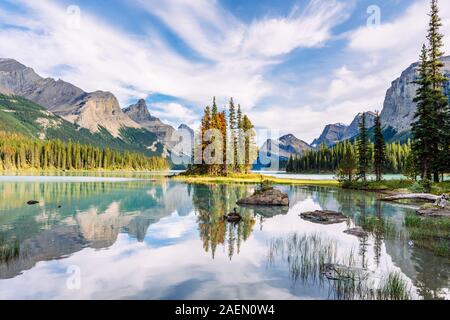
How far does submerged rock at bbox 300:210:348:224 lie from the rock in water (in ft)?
26.9

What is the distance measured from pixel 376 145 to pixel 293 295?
62199 millimetres

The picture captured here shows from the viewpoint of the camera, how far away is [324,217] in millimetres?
25141

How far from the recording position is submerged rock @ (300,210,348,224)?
2444cm

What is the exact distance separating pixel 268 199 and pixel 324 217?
1114 cm

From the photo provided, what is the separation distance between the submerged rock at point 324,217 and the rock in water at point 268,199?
819 centimetres

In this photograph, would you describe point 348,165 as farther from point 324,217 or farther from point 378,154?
point 324,217

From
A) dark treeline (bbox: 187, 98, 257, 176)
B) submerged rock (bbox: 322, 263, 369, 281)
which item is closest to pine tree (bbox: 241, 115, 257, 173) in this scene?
dark treeline (bbox: 187, 98, 257, 176)

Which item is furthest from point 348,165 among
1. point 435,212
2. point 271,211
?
point 271,211

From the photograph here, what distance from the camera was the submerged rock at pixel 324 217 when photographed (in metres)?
24.4

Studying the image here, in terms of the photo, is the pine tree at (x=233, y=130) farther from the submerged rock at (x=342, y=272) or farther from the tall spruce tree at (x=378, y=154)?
the submerged rock at (x=342, y=272)

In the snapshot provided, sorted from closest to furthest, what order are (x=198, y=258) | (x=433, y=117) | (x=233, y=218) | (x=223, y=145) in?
(x=198, y=258), (x=233, y=218), (x=433, y=117), (x=223, y=145)

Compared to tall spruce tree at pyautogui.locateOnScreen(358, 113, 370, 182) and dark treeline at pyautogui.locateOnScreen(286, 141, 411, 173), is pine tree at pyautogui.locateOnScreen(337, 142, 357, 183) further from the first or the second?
dark treeline at pyautogui.locateOnScreen(286, 141, 411, 173)

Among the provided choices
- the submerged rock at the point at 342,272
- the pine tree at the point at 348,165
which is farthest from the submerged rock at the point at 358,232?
the pine tree at the point at 348,165
